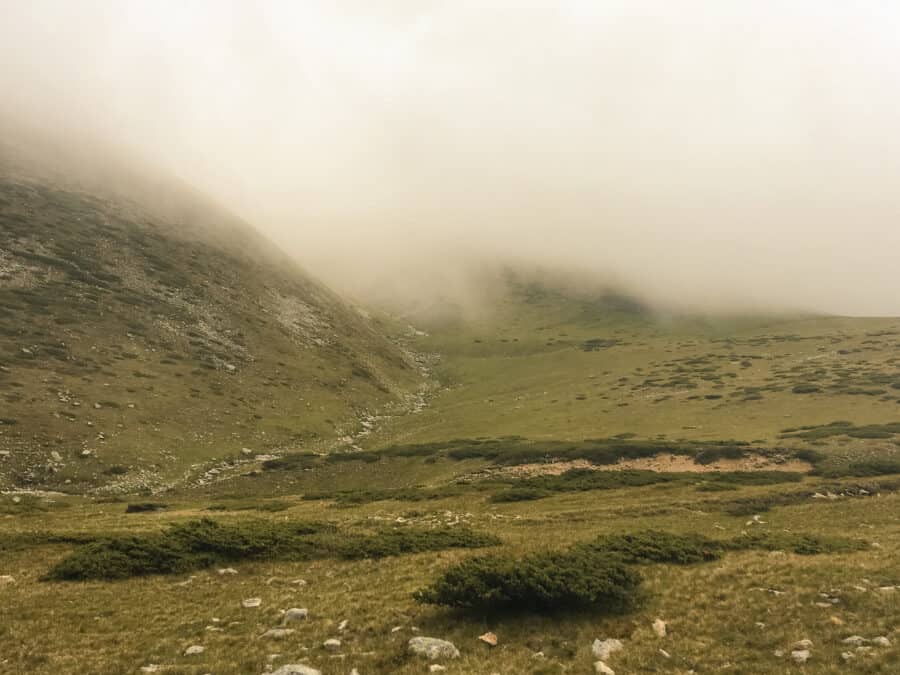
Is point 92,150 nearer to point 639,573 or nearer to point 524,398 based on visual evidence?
point 524,398

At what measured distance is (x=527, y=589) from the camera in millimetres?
15906

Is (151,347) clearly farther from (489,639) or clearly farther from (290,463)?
(489,639)

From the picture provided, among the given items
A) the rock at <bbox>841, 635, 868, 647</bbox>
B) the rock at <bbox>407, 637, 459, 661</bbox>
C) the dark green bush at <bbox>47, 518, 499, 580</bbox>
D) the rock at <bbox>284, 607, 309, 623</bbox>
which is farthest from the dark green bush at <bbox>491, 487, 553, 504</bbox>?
the rock at <bbox>841, 635, 868, 647</bbox>

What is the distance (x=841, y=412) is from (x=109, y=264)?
116801 mm

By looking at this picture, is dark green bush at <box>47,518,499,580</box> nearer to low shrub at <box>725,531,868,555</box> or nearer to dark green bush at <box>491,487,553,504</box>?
low shrub at <box>725,531,868,555</box>

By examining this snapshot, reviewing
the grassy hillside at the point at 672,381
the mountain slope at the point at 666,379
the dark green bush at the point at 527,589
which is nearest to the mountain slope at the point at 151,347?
the mountain slope at the point at 666,379

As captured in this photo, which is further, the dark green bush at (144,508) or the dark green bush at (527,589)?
the dark green bush at (144,508)

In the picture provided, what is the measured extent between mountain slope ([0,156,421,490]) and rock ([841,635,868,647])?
50271 millimetres

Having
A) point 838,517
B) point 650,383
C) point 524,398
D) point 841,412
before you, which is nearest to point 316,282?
point 524,398

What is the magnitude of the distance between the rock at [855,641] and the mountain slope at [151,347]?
5027 centimetres

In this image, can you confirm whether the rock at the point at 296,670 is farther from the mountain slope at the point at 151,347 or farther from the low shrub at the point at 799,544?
the mountain slope at the point at 151,347

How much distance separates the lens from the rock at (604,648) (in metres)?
13.5

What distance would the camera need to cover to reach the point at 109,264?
99250mm

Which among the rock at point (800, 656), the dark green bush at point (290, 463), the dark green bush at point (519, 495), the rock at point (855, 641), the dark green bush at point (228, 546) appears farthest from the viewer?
the dark green bush at point (290, 463)
